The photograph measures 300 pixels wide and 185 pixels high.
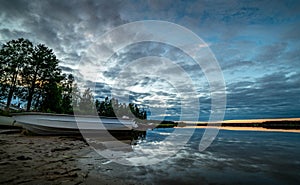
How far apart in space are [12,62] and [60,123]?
2073cm

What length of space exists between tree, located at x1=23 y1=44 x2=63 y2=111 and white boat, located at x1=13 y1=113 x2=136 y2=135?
660 inches

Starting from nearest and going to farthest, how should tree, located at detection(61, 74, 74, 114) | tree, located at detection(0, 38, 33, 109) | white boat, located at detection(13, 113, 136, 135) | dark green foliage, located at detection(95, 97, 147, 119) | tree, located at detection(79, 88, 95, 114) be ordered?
white boat, located at detection(13, 113, 136, 135) → tree, located at detection(0, 38, 33, 109) → tree, located at detection(61, 74, 74, 114) → tree, located at detection(79, 88, 95, 114) → dark green foliage, located at detection(95, 97, 147, 119)

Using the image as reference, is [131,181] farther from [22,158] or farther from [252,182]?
[22,158]

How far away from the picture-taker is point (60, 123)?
1420 cm

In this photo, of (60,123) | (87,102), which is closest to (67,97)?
(87,102)

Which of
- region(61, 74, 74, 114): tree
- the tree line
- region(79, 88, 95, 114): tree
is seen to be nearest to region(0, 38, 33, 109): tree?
the tree line

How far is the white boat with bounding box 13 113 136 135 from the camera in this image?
12836 mm

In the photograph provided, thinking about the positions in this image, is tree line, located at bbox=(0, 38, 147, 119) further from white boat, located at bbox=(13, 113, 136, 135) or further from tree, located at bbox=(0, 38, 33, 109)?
white boat, located at bbox=(13, 113, 136, 135)

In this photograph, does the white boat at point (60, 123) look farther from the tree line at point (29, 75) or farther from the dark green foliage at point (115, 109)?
the dark green foliage at point (115, 109)

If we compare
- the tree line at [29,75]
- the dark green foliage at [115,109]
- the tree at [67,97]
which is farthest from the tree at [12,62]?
the dark green foliage at [115,109]

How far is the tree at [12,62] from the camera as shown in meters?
26.8

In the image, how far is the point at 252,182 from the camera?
4.64 metres

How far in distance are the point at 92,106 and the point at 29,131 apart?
47618 millimetres

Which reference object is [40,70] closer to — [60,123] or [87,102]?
[60,123]
